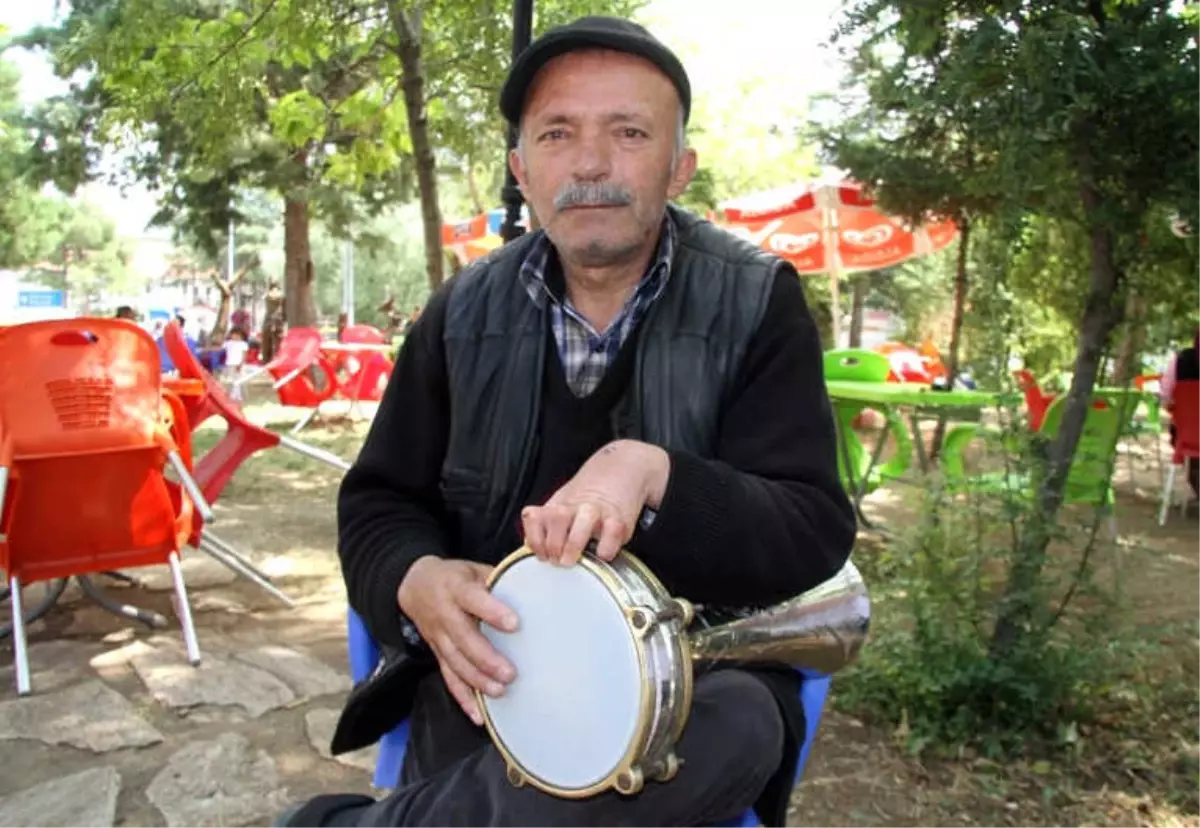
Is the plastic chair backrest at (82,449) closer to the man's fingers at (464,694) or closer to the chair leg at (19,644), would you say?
the chair leg at (19,644)

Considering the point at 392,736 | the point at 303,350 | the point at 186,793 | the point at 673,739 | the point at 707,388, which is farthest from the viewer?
the point at 303,350

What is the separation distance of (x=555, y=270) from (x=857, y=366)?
5309 mm

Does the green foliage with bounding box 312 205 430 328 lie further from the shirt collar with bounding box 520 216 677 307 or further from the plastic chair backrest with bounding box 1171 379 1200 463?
the shirt collar with bounding box 520 216 677 307

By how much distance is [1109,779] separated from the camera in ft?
10.1

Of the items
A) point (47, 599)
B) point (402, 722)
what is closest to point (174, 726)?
point (47, 599)

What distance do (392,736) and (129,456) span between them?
2.43m

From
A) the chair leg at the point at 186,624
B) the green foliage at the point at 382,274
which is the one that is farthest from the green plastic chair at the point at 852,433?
the green foliage at the point at 382,274

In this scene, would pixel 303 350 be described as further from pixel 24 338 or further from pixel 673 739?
pixel 673 739

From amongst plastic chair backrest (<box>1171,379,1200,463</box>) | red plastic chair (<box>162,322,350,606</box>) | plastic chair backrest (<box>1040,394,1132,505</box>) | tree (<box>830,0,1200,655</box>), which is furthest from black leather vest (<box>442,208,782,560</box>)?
plastic chair backrest (<box>1171,379,1200,463</box>)

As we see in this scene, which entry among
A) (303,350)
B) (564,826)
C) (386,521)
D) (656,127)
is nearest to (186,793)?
(386,521)

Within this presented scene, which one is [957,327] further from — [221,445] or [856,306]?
[856,306]

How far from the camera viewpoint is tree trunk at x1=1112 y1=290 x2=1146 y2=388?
11.7 feet

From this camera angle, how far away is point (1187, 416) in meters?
7.23

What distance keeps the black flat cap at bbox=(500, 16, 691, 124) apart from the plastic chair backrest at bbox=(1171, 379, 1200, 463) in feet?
21.9
